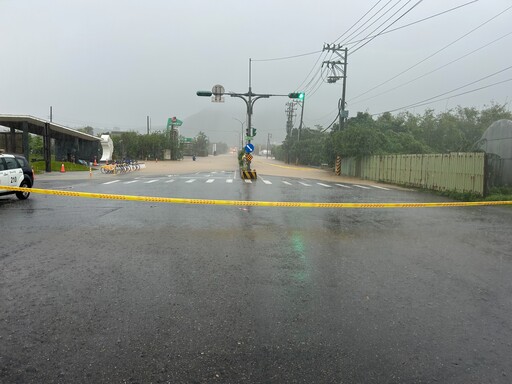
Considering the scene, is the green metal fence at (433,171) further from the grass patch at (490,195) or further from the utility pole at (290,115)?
the utility pole at (290,115)

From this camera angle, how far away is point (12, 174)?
1277cm

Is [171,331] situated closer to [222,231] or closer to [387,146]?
[222,231]

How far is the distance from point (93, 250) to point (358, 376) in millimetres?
4964

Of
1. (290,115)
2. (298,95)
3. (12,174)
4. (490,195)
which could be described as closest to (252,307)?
(12,174)

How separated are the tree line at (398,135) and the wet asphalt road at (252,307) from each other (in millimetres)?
28886

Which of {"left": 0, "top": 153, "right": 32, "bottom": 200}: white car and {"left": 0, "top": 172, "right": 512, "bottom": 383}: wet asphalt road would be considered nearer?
{"left": 0, "top": 172, "right": 512, "bottom": 383}: wet asphalt road

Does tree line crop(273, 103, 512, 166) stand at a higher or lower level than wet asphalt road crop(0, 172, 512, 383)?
higher

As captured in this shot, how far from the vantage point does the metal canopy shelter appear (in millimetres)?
34594

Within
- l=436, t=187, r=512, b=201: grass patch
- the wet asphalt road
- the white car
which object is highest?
the white car

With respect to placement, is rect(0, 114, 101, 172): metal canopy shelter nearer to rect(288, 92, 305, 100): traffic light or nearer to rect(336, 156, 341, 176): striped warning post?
rect(288, 92, 305, 100): traffic light

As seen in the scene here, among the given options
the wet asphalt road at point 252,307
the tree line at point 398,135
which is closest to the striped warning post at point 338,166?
the tree line at point 398,135

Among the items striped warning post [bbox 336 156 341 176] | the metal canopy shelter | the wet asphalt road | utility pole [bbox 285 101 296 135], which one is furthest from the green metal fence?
utility pole [bbox 285 101 296 135]

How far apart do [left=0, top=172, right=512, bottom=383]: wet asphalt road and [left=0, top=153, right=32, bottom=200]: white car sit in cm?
537

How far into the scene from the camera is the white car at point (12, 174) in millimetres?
12366
